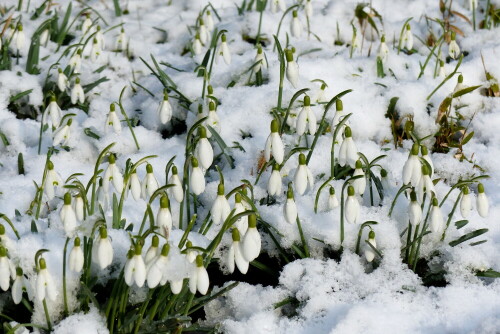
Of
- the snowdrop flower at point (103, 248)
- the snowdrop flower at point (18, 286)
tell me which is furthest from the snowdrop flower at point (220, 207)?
the snowdrop flower at point (18, 286)

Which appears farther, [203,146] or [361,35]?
[361,35]

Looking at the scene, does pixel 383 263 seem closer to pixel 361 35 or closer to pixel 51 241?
pixel 51 241

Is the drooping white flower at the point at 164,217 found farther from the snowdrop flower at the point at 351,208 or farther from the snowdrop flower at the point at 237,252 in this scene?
the snowdrop flower at the point at 351,208

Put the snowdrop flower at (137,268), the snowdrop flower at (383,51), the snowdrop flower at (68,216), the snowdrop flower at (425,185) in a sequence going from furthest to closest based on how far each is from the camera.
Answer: the snowdrop flower at (383,51) < the snowdrop flower at (425,185) < the snowdrop flower at (68,216) < the snowdrop flower at (137,268)

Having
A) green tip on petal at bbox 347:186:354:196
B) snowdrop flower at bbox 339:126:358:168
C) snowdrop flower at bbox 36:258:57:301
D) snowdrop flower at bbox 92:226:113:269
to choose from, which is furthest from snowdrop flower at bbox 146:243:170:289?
snowdrop flower at bbox 339:126:358:168

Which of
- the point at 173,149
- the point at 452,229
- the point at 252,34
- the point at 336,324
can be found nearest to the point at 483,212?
the point at 452,229

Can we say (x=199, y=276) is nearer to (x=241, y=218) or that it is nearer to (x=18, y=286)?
(x=241, y=218)

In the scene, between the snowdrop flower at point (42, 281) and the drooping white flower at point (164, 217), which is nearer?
the snowdrop flower at point (42, 281)

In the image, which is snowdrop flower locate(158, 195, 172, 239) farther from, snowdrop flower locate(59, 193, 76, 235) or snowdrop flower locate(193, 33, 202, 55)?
snowdrop flower locate(193, 33, 202, 55)
